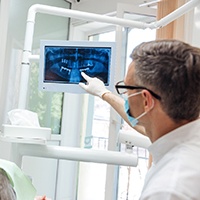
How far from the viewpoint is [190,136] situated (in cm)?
90

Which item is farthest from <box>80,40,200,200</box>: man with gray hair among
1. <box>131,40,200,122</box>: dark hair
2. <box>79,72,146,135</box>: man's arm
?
<box>79,72,146,135</box>: man's arm

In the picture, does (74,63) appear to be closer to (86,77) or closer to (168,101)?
(86,77)

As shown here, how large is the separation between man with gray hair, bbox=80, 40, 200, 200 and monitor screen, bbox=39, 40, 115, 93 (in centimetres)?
64

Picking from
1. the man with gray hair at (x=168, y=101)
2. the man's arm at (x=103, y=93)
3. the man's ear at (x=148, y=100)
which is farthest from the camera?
the man's arm at (x=103, y=93)

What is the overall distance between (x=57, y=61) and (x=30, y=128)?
0.42 m

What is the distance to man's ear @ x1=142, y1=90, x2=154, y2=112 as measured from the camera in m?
0.96

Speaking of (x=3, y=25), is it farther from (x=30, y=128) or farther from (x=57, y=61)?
(x=30, y=128)

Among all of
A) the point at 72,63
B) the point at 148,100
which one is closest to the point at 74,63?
the point at 72,63

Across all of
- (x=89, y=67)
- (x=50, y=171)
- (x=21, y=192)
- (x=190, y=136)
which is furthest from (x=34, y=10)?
(x=50, y=171)

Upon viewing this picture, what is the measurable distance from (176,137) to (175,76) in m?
0.19

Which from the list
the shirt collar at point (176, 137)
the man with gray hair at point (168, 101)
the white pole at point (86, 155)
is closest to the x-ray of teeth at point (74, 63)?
the white pole at point (86, 155)

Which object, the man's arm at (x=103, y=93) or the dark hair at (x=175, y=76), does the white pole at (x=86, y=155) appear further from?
the dark hair at (x=175, y=76)

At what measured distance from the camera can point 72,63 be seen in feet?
5.56

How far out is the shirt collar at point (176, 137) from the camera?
2.98 ft
